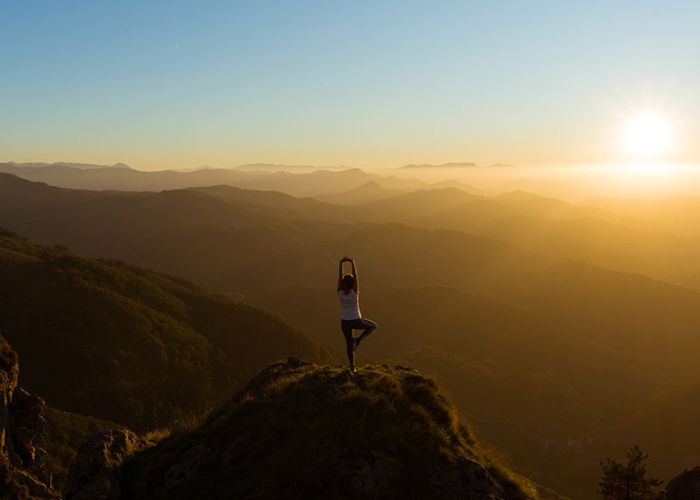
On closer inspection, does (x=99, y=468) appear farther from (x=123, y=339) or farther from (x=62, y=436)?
(x=123, y=339)

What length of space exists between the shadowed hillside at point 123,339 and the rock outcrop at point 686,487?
62.2 metres

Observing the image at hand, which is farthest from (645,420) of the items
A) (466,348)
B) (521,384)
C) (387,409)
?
(387,409)

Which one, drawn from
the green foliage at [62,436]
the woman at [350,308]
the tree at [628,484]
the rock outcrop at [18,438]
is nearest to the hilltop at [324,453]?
the woman at [350,308]

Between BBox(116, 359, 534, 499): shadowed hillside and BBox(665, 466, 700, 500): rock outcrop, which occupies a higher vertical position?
BBox(116, 359, 534, 499): shadowed hillside

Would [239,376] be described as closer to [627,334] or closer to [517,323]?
[517,323]

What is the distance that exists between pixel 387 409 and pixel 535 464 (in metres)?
107

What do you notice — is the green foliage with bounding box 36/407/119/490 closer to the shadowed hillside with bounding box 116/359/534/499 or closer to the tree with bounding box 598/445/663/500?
the shadowed hillside with bounding box 116/359/534/499

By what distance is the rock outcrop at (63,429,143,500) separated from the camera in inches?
494

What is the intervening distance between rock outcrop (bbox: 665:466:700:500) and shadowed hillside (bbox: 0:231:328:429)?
62.2 m

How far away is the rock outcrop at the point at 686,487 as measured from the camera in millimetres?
15062

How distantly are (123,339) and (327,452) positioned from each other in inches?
3805

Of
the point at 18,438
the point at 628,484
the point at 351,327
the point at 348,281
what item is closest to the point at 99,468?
the point at 351,327

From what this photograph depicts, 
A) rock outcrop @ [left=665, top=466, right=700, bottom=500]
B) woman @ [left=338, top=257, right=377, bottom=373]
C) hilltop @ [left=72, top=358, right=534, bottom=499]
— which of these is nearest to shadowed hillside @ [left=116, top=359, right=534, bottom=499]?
hilltop @ [left=72, top=358, right=534, bottom=499]

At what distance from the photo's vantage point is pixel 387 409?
14.1m
